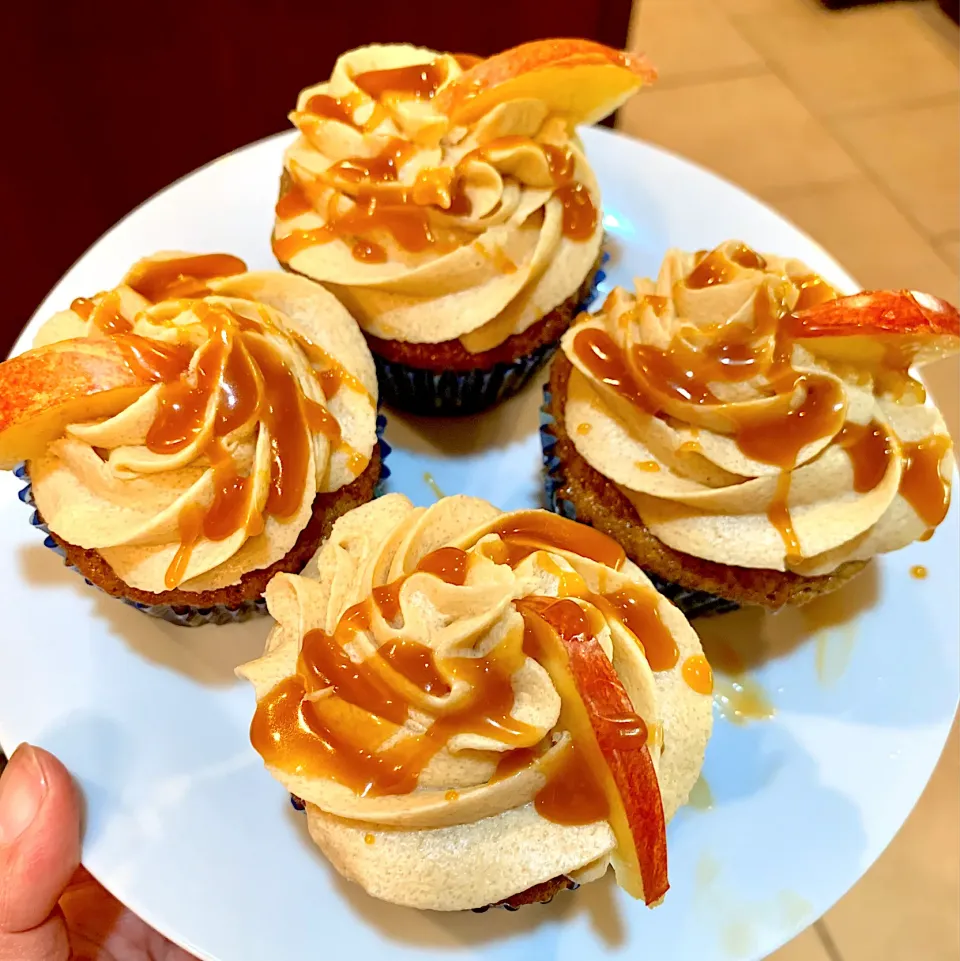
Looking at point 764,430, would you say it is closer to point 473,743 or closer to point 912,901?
point 473,743

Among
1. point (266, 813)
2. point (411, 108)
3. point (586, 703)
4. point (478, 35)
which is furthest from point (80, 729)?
point (478, 35)

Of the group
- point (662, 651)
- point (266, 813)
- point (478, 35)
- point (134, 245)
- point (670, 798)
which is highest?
point (478, 35)

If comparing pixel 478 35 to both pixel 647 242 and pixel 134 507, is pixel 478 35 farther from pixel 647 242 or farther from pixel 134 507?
pixel 134 507

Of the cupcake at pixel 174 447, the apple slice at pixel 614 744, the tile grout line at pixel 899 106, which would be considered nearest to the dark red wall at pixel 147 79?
the tile grout line at pixel 899 106

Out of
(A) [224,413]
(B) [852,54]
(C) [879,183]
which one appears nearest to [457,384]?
(A) [224,413]

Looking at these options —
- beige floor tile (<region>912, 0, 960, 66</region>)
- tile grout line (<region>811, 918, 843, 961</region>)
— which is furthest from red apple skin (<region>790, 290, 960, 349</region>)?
beige floor tile (<region>912, 0, 960, 66</region>)
